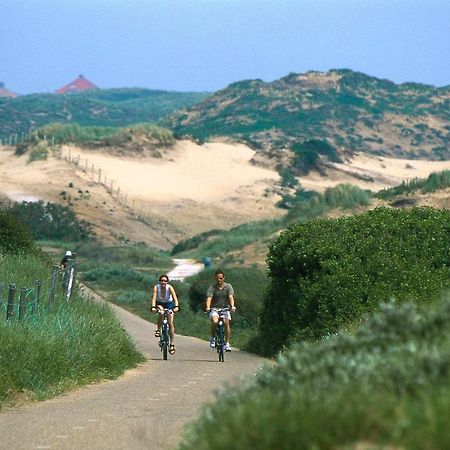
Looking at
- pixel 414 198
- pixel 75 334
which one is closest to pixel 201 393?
pixel 75 334

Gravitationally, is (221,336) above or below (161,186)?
above

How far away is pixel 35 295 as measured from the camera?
831 inches

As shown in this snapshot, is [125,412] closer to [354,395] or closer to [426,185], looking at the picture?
[354,395]

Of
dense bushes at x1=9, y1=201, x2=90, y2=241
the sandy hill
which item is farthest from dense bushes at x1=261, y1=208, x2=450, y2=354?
the sandy hill

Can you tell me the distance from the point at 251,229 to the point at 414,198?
1792 centimetres

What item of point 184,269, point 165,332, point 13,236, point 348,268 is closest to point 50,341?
point 165,332

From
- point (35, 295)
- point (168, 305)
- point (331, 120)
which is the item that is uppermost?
point (331, 120)

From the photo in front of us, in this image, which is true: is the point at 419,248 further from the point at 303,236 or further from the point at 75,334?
the point at 75,334

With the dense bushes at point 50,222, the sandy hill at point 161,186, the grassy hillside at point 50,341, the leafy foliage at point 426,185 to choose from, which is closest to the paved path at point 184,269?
the leafy foliage at point 426,185

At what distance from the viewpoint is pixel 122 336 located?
906 inches

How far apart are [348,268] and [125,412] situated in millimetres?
11053

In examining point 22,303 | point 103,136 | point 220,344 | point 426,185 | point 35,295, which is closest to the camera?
point 22,303

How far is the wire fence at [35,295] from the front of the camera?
19.0 metres

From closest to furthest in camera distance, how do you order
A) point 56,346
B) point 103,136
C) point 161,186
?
point 56,346
point 161,186
point 103,136
